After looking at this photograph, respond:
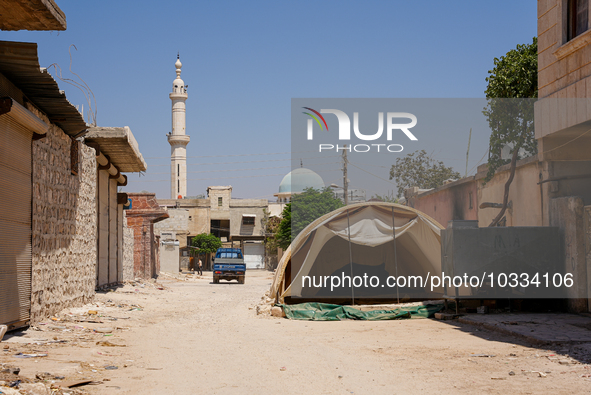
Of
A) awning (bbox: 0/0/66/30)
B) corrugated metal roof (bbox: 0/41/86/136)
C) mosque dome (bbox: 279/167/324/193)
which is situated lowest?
corrugated metal roof (bbox: 0/41/86/136)

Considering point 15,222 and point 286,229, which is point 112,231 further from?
point 286,229

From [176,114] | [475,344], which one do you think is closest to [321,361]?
[475,344]

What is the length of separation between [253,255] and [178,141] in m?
13.9

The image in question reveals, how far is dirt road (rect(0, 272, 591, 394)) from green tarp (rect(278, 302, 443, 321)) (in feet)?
1.68

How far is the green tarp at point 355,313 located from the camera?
11.8m

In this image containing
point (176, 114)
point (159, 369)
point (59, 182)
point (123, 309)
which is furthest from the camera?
point (176, 114)

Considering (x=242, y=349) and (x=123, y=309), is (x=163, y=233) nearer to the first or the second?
(x=123, y=309)

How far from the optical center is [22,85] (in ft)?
28.3

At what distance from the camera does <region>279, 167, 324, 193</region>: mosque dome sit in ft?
192

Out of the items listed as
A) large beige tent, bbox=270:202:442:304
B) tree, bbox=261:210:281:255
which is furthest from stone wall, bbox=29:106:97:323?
A: tree, bbox=261:210:281:255

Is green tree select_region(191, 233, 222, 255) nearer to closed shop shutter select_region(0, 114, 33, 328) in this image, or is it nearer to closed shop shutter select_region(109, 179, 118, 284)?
closed shop shutter select_region(109, 179, 118, 284)

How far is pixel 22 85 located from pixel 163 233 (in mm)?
37994

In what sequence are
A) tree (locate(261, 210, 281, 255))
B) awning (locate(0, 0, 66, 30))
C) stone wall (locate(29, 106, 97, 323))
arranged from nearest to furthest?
1. awning (locate(0, 0, 66, 30))
2. stone wall (locate(29, 106, 97, 323))
3. tree (locate(261, 210, 281, 255))

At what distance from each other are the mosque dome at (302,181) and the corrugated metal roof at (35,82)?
46.4 meters
